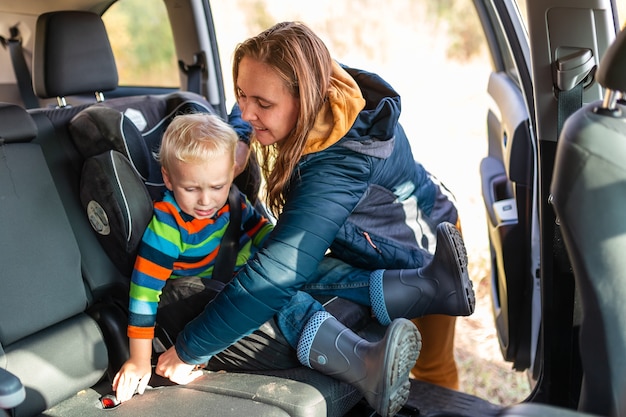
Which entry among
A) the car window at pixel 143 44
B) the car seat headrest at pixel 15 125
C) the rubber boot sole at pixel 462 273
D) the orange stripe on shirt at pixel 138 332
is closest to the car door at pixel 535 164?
the rubber boot sole at pixel 462 273

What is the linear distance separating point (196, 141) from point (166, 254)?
35cm

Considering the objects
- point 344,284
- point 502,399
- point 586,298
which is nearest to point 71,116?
point 344,284

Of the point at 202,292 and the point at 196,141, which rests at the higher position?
the point at 196,141

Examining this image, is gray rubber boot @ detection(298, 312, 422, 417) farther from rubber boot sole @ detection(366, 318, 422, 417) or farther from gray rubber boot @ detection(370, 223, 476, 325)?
gray rubber boot @ detection(370, 223, 476, 325)

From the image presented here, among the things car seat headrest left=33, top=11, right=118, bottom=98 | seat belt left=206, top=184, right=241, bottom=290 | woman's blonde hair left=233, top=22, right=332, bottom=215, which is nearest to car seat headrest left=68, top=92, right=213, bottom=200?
car seat headrest left=33, top=11, right=118, bottom=98

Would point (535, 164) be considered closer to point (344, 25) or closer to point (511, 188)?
point (511, 188)

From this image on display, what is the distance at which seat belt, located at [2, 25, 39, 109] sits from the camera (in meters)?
3.30

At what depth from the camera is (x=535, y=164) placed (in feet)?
6.64

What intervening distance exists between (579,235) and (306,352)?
2.68ft

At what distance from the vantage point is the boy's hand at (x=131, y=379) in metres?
1.88

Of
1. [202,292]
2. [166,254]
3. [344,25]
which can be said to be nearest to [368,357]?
[202,292]

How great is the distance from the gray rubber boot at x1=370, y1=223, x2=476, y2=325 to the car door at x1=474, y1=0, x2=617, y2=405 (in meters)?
0.26

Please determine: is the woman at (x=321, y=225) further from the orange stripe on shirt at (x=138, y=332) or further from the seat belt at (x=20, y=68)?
Result: the seat belt at (x=20, y=68)

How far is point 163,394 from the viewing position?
73.4 inches
